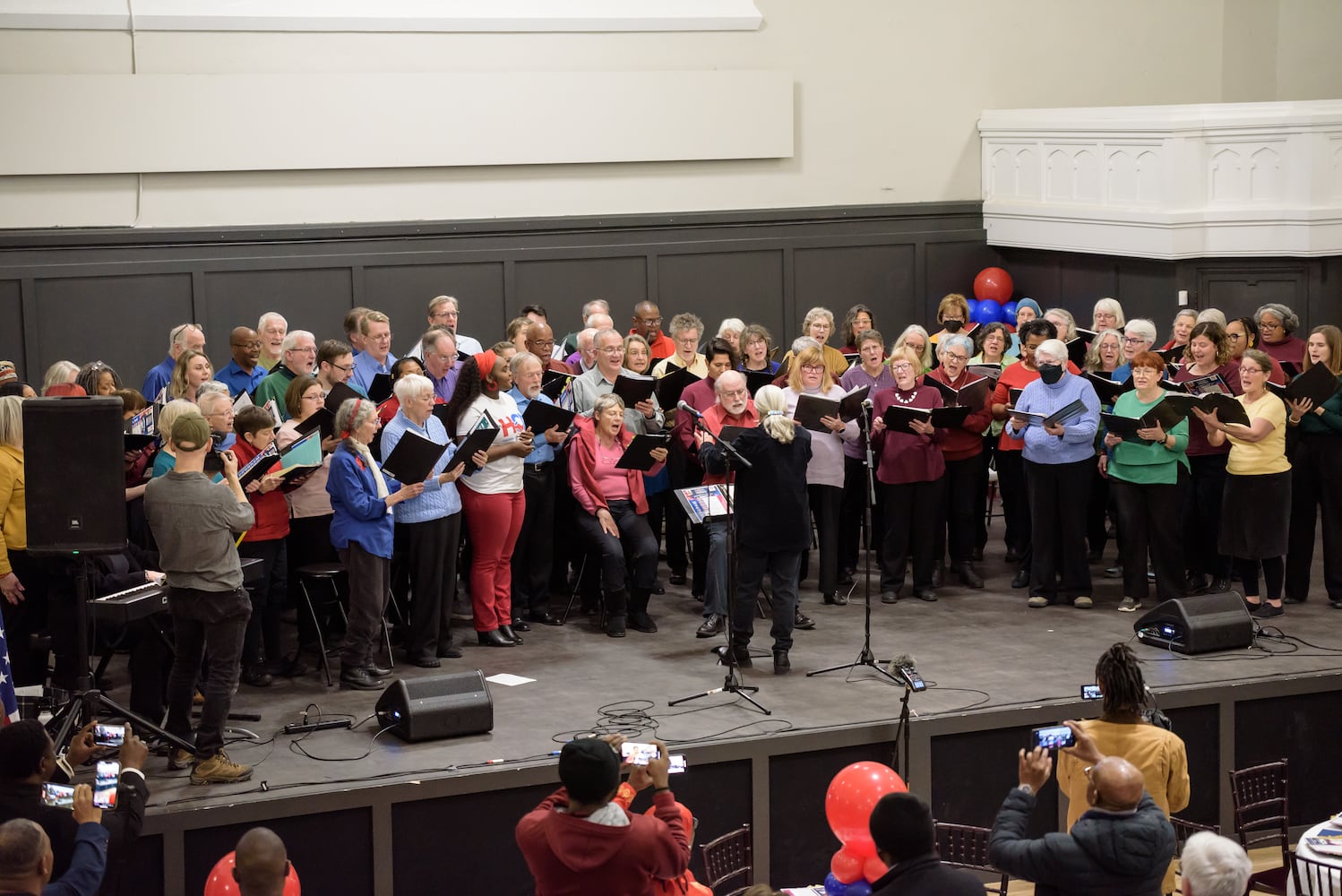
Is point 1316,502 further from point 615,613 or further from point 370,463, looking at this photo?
point 370,463

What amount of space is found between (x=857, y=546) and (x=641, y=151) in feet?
16.3

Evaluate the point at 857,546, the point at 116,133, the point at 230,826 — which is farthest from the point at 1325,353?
the point at 116,133

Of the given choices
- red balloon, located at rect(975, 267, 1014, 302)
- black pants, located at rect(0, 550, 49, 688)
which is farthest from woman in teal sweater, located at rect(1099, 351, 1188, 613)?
black pants, located at rect(0, 550, 49, 688)

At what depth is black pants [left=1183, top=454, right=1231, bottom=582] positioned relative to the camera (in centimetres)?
902

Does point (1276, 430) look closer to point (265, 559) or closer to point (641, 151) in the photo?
point (265, 559)

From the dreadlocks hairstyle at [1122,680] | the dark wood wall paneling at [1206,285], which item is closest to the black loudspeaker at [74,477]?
the dreadlocks hairstyle at [1122,680]

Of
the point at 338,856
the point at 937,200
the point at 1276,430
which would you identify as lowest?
the point at 338,856

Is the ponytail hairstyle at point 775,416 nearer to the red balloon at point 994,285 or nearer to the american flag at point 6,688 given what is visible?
the american flag at point 6,688

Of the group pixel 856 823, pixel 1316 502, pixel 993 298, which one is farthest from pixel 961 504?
pixel 993 298

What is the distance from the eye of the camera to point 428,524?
25.5ft

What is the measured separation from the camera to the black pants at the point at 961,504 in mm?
9445

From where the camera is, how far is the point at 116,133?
11.8m

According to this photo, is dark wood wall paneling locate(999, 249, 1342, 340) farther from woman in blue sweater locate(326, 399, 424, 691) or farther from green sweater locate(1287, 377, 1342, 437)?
woman in blue sweater locate(326, 399, 424, 691)

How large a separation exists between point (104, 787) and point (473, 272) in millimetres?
8570
